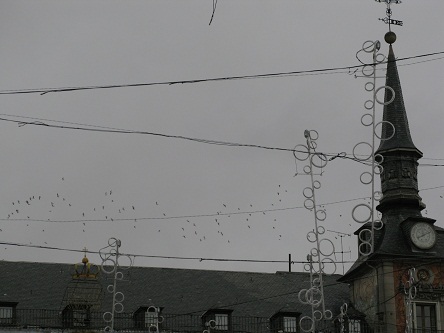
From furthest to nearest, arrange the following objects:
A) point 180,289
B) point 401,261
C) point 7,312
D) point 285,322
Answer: point 180,289 → point 285,322 → point 401,261 → point 7,312

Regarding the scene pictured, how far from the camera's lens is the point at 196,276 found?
5128 cm

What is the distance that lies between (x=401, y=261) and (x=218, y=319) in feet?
28.1

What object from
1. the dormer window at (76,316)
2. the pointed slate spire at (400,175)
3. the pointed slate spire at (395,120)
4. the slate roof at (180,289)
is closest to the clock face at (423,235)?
the pointed slate spire at (400,175)

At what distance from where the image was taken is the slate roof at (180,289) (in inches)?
1849

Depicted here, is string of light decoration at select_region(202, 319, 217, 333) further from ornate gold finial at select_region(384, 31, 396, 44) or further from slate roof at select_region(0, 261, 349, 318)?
ornate gold finial at select_region(384, 31, 396, 44)

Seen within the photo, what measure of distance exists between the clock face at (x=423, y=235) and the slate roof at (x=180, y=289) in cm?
536

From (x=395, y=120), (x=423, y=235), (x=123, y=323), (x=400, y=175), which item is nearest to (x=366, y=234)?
(x=423, y=235)

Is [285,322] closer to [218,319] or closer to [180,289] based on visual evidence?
[218,319]

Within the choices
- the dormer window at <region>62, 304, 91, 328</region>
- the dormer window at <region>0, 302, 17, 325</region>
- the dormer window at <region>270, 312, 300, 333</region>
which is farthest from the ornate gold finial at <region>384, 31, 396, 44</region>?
the dormer window at <region>0, 302, 17, 325</region>

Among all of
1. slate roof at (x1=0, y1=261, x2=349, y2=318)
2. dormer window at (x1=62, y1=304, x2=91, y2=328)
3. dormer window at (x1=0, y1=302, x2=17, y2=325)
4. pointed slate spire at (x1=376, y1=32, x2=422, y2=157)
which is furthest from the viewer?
pointed slate spire at (x1=376, y1=32, x2=422, y2=157)

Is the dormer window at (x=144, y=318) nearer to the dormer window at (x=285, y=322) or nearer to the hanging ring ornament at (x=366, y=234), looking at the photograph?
the dormer window at (x=285, y=322)

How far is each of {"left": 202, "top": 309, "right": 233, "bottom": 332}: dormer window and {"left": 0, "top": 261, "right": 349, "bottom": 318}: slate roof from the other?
1.80ft

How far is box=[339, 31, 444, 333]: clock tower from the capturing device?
1793 inches

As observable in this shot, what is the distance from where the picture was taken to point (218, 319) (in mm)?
46969
